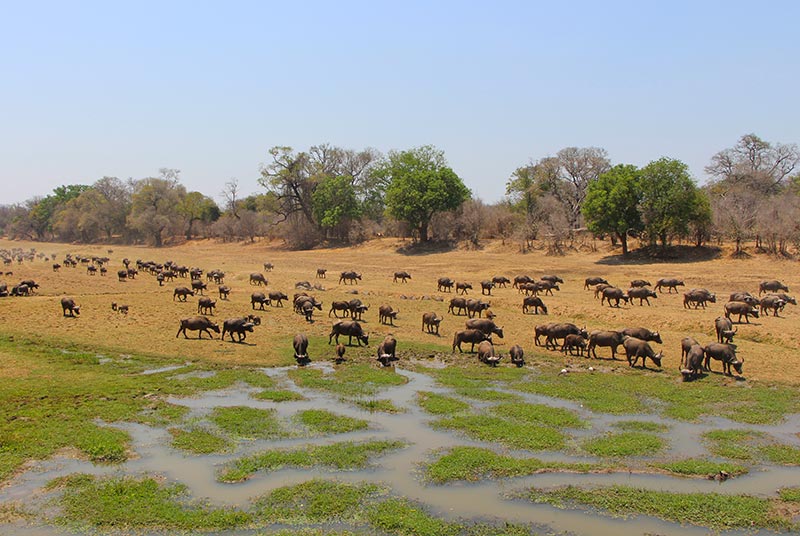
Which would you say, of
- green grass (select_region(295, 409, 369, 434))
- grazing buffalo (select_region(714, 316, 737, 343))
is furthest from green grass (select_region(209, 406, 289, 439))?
grazing buffalo (select_region(714, 316, 737, 343))

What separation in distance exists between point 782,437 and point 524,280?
2618cm

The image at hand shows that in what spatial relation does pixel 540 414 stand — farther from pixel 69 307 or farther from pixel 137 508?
pixel 69 307

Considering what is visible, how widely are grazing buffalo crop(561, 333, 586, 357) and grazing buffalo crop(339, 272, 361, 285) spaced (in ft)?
79.3

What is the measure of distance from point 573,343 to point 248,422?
511 inches

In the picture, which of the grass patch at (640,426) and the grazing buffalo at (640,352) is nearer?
the grass patch at (640,426)

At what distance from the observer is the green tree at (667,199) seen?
5481 cm

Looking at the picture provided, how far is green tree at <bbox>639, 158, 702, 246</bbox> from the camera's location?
5481cm

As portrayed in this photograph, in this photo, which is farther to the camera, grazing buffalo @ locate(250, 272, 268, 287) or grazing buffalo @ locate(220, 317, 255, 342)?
grazing buffalo @ locate(250, 272, 268, 287)

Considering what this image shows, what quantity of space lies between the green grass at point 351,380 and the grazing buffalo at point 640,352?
26.2 feet

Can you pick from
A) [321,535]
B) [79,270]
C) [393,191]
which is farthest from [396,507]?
[393,191]

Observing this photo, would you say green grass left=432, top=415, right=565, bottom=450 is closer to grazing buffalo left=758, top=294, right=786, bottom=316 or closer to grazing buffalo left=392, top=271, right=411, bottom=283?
grazing buffalo left=758, top=294, right=786, bottom=316

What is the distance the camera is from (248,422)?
14695mm

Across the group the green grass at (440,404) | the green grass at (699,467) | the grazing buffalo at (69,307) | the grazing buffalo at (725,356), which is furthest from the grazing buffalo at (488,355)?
the grazing buffalo at (69,307)

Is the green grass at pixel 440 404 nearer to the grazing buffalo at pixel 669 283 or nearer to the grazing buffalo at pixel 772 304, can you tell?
the grazing buffalo at pixel 772 304
